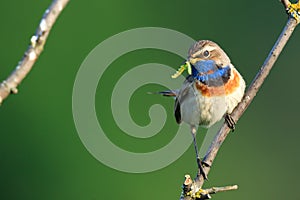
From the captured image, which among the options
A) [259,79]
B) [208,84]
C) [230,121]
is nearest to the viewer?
[259,79]

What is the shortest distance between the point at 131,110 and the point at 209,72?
2355mm

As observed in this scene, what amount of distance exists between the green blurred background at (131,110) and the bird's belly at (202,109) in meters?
2.09

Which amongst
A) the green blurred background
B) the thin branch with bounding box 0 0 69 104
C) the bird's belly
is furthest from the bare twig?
the green blurred background

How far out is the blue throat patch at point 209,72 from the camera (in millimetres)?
3650

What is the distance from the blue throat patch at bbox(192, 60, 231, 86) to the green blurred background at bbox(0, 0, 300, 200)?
2253mm

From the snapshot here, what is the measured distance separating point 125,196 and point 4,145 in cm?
132

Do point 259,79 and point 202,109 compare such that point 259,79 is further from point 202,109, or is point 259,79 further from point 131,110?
point 131,110

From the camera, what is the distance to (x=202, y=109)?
12.0 ft

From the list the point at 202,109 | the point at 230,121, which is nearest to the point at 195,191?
the point at 230,121

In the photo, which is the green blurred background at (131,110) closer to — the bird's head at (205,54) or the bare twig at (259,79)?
the bird's head at (205,54)

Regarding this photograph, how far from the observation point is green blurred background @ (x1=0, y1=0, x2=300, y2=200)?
614 cm

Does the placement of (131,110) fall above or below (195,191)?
above

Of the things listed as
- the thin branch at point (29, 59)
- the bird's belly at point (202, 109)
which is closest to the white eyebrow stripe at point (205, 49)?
the bird's belly at point (202, 109)

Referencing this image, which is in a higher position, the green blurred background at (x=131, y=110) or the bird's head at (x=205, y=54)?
the green blurred background at (x=131, y=110)
